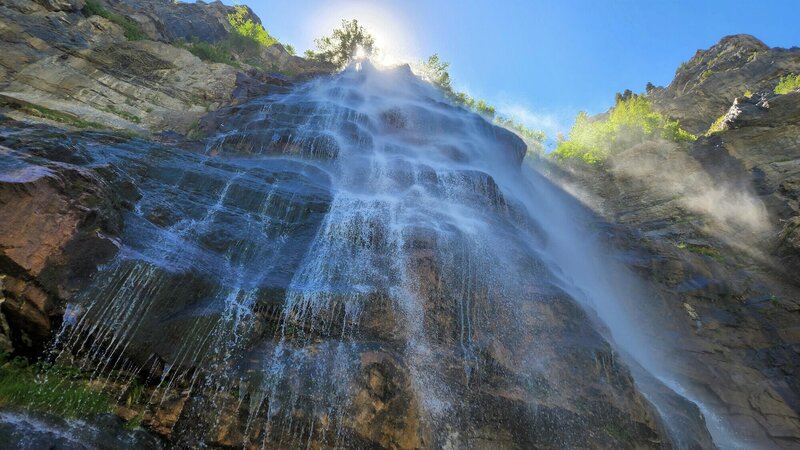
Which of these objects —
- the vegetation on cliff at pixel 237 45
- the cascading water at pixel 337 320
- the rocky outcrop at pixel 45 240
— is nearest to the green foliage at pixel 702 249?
the cascading water at pixel 337 320

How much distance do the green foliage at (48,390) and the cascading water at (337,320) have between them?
11.1 inches

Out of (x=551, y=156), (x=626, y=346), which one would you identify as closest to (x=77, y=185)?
(x=626, y=346)

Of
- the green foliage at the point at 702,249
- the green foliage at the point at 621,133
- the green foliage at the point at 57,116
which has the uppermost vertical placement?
the green foliage at the point at 621,133

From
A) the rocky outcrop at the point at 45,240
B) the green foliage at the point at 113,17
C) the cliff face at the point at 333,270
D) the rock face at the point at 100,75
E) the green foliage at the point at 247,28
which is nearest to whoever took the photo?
the rocky outcrop at the point at 45,240

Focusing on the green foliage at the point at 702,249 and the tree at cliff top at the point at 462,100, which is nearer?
the green foliage at the point at 702,249

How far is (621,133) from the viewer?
27.1m

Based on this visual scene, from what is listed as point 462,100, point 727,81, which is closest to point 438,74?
point 462,100

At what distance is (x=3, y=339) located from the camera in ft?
21.9

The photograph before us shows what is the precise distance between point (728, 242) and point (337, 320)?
682 inches

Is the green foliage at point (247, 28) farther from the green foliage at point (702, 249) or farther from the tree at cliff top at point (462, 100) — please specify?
the green foliage at point (702, 249)

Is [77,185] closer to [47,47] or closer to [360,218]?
[360,218]

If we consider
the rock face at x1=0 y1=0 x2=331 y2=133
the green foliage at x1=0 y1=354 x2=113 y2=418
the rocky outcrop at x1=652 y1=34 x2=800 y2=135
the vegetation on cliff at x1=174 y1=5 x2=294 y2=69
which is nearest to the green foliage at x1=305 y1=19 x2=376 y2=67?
the vegetation on cliff at x1=174 y1=5 x2=294 y2=69

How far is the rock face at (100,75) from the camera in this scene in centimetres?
1554

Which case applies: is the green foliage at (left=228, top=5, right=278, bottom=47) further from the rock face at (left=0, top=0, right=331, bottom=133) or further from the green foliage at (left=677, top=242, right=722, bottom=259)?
the green foliage at (left=677, top=242, right=722, bottom=259)
